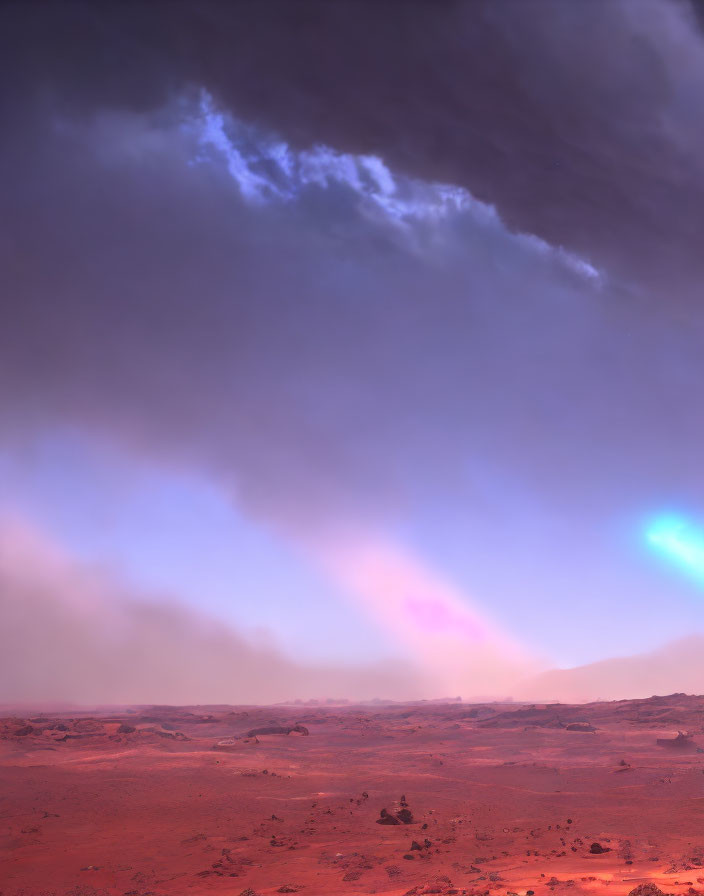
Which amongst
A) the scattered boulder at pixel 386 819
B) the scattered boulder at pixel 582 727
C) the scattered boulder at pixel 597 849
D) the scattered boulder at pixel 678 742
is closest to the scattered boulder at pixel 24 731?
the scattered boulder at pixel 386 819

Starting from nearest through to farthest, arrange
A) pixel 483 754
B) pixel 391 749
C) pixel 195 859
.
Result: pixel 195 859, pixel 483 754, pixel 391 749

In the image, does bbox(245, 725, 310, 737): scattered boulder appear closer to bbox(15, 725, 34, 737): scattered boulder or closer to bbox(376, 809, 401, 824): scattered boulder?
bbox(15, 725, 34, 737): scattered boulder

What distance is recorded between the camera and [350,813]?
17.8 m

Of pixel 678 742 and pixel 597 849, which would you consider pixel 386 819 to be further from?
pixel 678 742

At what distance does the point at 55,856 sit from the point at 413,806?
32.4 feet

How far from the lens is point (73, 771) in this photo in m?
23.2

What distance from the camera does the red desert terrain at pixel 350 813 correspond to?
38.9ft

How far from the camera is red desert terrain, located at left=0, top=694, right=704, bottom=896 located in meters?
11.8

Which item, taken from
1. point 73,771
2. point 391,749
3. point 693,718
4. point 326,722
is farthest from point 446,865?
point 326,722

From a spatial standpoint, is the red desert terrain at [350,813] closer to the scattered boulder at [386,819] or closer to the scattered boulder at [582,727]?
the scattered boulder at [386,819]

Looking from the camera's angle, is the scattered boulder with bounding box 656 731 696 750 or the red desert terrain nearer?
the red desert terrain

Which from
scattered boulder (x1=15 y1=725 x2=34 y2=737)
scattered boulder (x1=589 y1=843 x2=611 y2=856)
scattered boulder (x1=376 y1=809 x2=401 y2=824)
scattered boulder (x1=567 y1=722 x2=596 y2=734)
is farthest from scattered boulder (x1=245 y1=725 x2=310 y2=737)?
scattered boulder (x1=589 y1=843 x2=611 y2=856)

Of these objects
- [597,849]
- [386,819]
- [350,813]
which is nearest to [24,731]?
[350,813]

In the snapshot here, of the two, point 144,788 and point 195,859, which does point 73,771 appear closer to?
point 144,788
